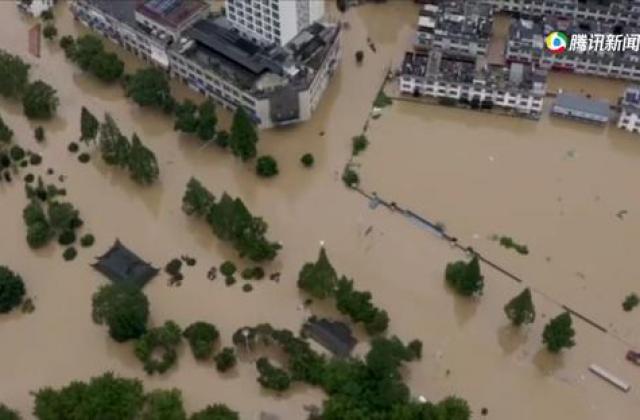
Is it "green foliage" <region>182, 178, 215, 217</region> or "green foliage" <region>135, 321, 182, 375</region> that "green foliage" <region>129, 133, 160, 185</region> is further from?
"green foliage" <region>135, 321, 182, 375</region>

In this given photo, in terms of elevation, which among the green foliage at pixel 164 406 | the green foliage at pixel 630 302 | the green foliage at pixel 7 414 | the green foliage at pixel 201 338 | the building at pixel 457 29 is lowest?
the green foliage at pixel 7 414

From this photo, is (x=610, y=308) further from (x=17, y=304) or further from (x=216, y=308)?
(x=17, y=304)

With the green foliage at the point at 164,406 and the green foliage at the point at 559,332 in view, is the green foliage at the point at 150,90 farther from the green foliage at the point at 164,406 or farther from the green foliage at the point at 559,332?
Result: the green foliage at the point at 559,332

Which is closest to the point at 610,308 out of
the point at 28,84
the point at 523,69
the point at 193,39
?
the point at 523,69

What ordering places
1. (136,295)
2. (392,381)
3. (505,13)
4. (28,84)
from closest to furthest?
(392,381) < (136,295) < (28,84) < (505,13)

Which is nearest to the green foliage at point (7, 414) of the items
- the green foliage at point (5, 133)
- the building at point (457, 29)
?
the green foliage at point (5, 133)

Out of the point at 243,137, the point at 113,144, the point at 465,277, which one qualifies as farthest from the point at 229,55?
the point at 465,277

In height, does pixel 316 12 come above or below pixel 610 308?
above
